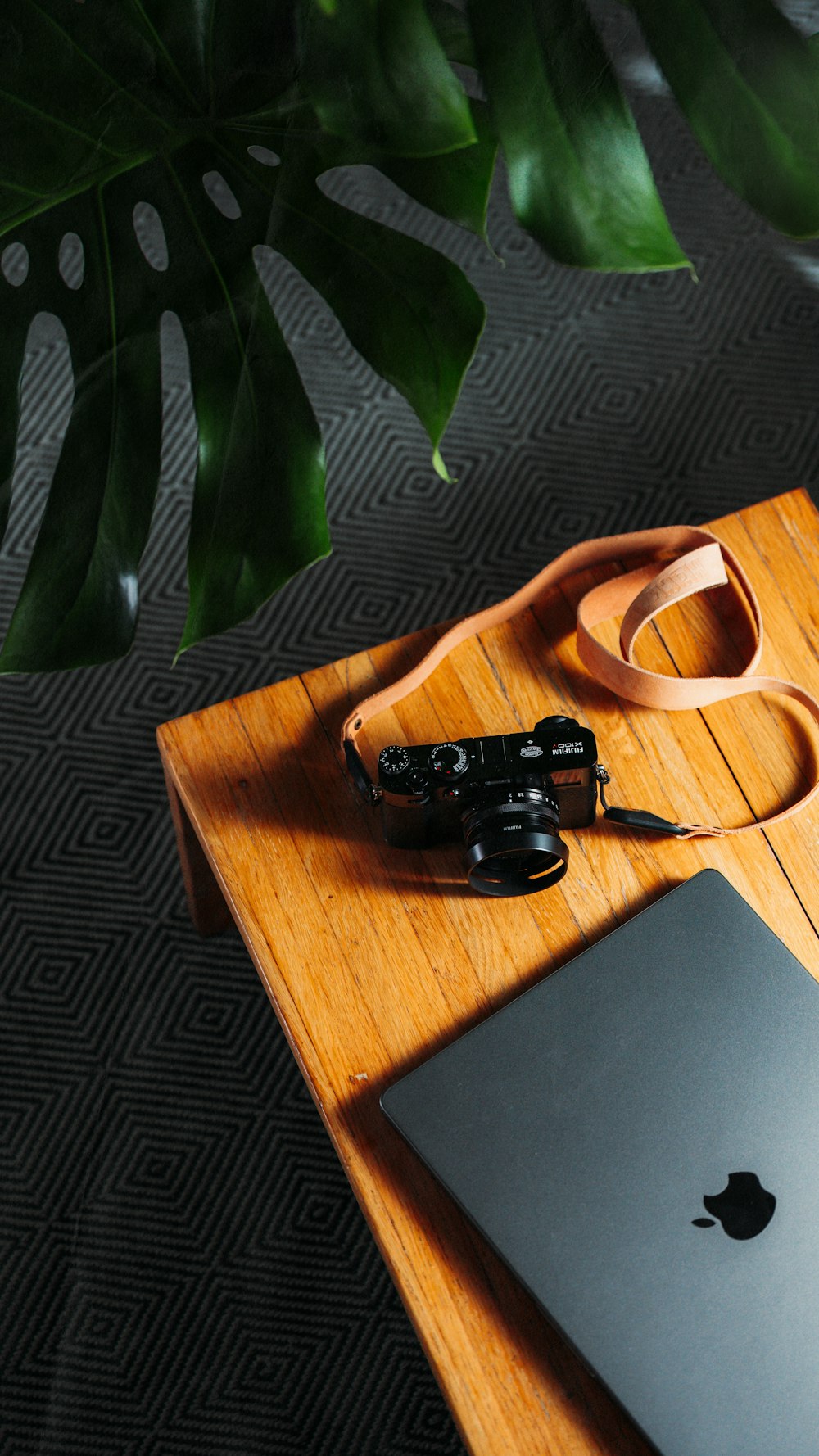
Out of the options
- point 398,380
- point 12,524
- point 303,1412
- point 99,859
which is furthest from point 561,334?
point 303,1412

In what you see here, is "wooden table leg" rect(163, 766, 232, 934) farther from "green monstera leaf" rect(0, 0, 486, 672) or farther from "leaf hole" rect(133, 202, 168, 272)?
"leaf hole" rect(133, 202, 168, 272)

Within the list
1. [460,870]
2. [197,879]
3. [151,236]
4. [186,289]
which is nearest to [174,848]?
[197,879]

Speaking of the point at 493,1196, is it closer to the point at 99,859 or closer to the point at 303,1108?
the point at 303,1108

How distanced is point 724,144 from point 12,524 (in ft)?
4.24

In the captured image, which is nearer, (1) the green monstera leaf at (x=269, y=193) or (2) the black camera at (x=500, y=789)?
(1) the green monstera leaf at (x=269, y=193)

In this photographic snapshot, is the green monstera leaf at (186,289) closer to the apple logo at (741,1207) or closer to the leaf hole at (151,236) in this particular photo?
the apple logo at (741,1207)

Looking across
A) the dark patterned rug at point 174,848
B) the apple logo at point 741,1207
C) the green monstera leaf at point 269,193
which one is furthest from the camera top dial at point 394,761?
the dark patterned rug at point 174,848

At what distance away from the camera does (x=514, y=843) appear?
85 cm

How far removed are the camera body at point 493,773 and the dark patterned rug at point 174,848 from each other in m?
0.60

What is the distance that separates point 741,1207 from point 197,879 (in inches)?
26.4

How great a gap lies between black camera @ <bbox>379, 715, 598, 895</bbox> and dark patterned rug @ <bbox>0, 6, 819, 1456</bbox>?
582 millimetres

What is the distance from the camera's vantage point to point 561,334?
1.79 m

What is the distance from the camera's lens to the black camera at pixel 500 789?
2.84 feet

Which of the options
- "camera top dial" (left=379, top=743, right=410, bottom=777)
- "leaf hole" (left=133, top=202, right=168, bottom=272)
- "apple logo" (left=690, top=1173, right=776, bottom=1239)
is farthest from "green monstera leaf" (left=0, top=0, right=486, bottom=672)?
"leaf hole" (left=133, top=202, right=168, bottom=272)
